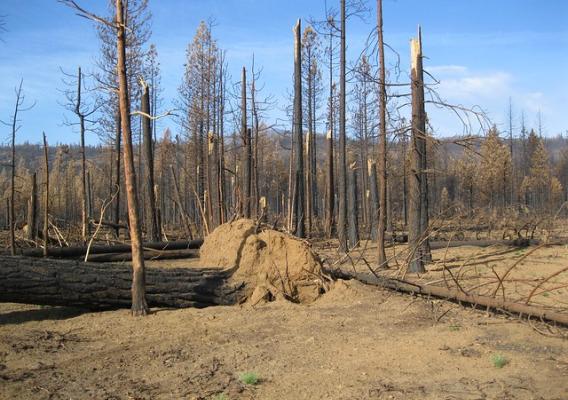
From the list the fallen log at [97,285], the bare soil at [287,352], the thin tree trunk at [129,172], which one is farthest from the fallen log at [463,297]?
the thin tree trunk at [129,172]

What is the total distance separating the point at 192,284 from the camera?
25.1ft

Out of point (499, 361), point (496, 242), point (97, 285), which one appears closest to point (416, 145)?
point (499, 361)

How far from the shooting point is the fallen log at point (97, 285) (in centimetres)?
674

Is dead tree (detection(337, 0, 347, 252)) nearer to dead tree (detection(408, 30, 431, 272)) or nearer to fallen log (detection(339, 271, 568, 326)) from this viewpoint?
dead tree (detection(408, 30, 431, 272))

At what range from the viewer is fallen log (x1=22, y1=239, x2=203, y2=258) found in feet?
37.5

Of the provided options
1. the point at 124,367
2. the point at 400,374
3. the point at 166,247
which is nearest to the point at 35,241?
the point at 166,247

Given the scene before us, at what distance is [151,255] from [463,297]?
8103mm

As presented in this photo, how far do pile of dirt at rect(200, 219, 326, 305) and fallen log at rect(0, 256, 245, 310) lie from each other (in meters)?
0.44

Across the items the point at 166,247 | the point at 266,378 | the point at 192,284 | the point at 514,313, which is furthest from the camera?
the point at 166,247

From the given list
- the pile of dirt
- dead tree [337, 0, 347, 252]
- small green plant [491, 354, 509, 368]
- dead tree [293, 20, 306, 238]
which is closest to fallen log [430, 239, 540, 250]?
dead tree [337, 0, 347, 252]

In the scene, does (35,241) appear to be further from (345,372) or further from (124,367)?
(345,372)

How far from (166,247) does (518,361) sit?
9.99 m

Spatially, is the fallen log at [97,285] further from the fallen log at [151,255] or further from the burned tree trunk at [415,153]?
the fallen log at [151,255]

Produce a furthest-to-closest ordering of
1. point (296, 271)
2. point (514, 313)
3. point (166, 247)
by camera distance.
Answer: point (166, 247), point (296, 271), point (514, 313)
